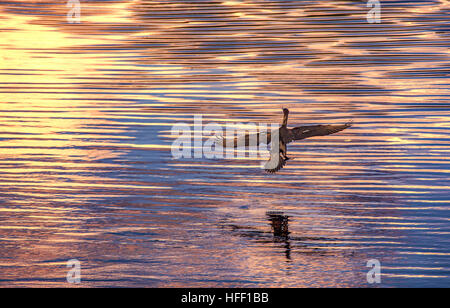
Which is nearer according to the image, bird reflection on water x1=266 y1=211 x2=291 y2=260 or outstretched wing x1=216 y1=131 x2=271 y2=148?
bird reflection on water x1=266 y1=211 x2=291 y2=260

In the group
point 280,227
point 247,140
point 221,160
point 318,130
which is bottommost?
point 280,227

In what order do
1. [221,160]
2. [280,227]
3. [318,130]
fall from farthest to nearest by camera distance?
[221,160]
[318,130]
[280,227]

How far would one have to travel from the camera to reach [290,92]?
25.7 meters

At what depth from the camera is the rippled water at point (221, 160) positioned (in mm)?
14320

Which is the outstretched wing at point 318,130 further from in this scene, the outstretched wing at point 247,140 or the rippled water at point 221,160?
the rippled water at point 221,160

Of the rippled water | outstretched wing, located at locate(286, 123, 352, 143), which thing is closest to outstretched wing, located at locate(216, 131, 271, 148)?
outstretched wing, located at locate(286, 123, 352, 143)

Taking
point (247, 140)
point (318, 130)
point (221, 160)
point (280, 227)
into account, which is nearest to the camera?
point (280, 227)

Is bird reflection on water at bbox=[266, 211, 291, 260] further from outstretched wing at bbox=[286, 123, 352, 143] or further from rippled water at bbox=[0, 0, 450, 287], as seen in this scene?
outstretched wing at bbox=[286, 123, 352, 143]

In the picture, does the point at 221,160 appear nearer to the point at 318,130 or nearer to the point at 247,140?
the point at 247,140

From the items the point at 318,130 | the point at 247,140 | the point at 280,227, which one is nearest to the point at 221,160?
the point at 247,140

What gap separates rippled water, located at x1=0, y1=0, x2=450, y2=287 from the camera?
564 inches

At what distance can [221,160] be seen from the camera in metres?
20.2

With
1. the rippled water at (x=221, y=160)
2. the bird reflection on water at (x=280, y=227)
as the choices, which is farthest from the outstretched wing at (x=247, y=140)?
the bird reflection on water at (x=280, y=227)
